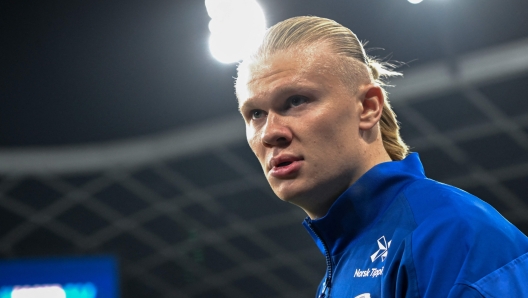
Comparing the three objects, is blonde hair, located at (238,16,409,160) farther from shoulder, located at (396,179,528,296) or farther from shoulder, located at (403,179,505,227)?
shoulder, located at (396,179,528,296)

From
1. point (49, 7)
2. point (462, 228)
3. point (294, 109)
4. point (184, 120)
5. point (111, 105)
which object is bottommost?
point (462, 228)

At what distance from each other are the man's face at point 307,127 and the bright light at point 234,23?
432cm

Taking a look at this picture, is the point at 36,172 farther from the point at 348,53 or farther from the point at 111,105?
the point at 348,53

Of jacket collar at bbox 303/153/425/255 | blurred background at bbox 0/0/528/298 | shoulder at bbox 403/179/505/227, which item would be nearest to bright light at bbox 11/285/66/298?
blurred background at bbox 0/0/528/298

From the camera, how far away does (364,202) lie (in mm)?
2359

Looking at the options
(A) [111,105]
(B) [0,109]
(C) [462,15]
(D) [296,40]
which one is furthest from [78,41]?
(D) [296,40]

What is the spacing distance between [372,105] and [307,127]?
346mm

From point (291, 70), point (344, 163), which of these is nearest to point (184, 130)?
point (291, 70)

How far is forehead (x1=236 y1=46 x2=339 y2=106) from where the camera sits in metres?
2.48

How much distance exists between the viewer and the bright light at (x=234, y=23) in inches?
275

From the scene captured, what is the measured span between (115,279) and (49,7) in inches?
182

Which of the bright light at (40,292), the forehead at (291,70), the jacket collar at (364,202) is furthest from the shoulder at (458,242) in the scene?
the bright light at (40,292)

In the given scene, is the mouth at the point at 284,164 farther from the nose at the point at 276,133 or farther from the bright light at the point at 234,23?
the bright light at the point at 234,23

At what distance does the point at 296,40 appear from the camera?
2.58 meters
